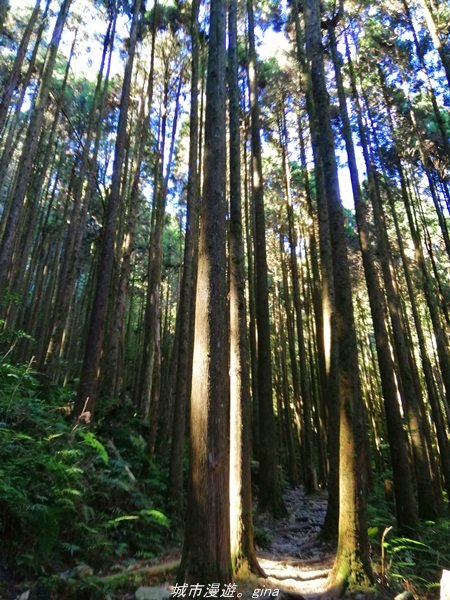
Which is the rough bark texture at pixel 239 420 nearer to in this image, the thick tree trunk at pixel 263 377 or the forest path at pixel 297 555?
the forest path at pixel 297 555

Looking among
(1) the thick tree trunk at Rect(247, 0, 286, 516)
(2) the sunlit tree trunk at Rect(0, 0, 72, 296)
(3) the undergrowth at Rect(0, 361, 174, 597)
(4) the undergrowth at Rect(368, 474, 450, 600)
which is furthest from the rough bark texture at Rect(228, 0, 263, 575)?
(2) the sunlit tree trunk at Rect(0, 0, 72, 296)

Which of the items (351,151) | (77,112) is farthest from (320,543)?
(77,112)

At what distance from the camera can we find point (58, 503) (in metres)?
4.52

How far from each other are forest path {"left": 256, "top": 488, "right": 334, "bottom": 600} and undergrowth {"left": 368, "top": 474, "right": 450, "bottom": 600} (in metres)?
0.75

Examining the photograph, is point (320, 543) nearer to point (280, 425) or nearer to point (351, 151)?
point (351, 151)

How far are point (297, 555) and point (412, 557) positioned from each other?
172 cm

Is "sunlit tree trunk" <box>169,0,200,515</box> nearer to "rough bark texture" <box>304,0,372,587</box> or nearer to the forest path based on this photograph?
the forest path

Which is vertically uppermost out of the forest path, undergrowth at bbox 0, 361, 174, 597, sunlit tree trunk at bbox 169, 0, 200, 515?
sunlit tree trunk at bbox 169, 0, 200, 515

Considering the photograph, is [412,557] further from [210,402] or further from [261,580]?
[210,402]

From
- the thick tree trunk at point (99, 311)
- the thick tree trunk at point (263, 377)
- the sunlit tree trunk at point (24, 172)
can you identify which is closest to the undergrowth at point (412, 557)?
the thick tree trunk at point (263, 377)

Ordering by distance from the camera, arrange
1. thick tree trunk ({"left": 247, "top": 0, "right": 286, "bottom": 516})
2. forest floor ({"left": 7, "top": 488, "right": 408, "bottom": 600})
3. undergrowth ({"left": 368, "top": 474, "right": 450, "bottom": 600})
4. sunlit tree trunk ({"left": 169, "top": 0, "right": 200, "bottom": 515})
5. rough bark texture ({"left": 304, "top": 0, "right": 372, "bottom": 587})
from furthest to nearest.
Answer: thick tree trunk ({"left": 247, "top": 0, "right": 286, "bottom": 516}) < sunlit tree trunk ({"left": 169, "top": 0, "right": 200, "bottom": 515}) < undergrowth ({"left": 368, "top": 474, "right": 450, "bottom": 600}) < rough bark texture ({"left": 304, "top": 0, "right": 372, "bottom": 587}) < forest floor ({"left": 7, "top": 488, "right": 408, "bottom": 600})

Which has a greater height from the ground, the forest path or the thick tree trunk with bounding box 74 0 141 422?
the thick tree trunk with bounding box 74 0 141 422

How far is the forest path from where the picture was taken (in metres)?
4.60

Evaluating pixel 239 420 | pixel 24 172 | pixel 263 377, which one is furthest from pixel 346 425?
pixel 24 172
